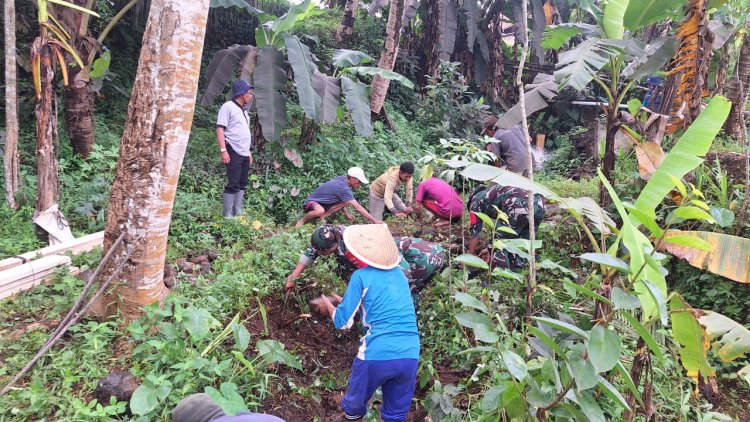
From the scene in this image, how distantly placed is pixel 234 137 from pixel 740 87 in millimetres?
6696

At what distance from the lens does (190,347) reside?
9.95 ft

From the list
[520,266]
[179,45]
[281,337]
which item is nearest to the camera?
[179,45]

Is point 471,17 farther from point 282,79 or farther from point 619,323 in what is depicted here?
point 619,323

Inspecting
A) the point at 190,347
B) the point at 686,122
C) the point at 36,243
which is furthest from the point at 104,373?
the point at 686,122

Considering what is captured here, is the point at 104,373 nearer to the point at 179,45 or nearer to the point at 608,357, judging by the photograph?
the point at 179,45

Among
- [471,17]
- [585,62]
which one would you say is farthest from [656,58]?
[471,17]

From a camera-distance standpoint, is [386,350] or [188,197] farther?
[188,197]

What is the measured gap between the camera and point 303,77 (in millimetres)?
6910

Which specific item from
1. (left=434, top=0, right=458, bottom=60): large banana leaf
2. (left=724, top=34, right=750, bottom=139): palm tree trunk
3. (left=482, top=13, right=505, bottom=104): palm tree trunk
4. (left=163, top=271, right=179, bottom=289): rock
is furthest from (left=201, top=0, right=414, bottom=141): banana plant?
(left=482, top=13, right=505, bottom=104): palm tree trunk

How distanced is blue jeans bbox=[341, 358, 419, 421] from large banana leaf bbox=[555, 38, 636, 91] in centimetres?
284

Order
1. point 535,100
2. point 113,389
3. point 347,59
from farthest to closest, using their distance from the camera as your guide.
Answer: point 347,59, point 535,100, point 113,389

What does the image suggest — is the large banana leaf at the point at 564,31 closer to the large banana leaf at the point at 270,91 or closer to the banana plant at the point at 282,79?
the banana plant at the point at 282,79

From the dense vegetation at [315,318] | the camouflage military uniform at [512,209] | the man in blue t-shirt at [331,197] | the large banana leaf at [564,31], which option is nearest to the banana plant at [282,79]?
the dense vegetation at [315,318]

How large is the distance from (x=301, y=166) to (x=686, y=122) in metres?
5.30
